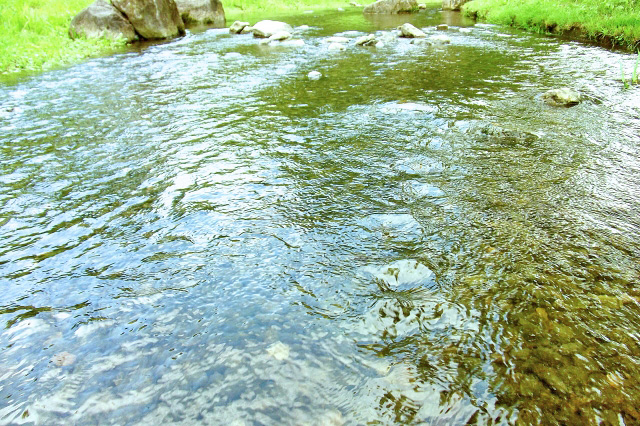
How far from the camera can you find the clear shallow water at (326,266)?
2.09 m

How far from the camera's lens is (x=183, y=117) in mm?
6801

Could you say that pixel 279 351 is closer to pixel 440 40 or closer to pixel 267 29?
pixel 440 40

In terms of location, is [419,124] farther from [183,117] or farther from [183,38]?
[183,38]

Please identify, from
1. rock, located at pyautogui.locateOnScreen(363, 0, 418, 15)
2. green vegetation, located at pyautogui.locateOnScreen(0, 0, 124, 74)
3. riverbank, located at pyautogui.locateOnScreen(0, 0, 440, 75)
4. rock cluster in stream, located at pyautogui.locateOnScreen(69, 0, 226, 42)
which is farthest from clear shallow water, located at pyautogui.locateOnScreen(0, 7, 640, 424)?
rock, located at pyautogui.locateOnScreen(363, 0, 418, 15)

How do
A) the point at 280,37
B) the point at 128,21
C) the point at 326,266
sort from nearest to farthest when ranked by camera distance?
the point at 326,266, the point at 280,37, the point at 128,21

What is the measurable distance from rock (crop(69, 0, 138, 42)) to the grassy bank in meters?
17.0

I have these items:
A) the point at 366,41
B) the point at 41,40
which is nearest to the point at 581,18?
the point at 366,41

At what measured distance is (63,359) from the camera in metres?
2.32

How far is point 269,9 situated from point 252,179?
A: 103 feet

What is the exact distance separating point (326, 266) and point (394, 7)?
26.2 m

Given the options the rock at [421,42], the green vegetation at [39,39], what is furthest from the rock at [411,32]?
the green vegetation at [39,39]

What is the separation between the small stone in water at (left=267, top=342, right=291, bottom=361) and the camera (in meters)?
2.32

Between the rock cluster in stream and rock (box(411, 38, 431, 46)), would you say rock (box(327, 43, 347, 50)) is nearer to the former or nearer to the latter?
rock (box(411, 38, 431, 46))

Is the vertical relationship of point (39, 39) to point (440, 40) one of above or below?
above
